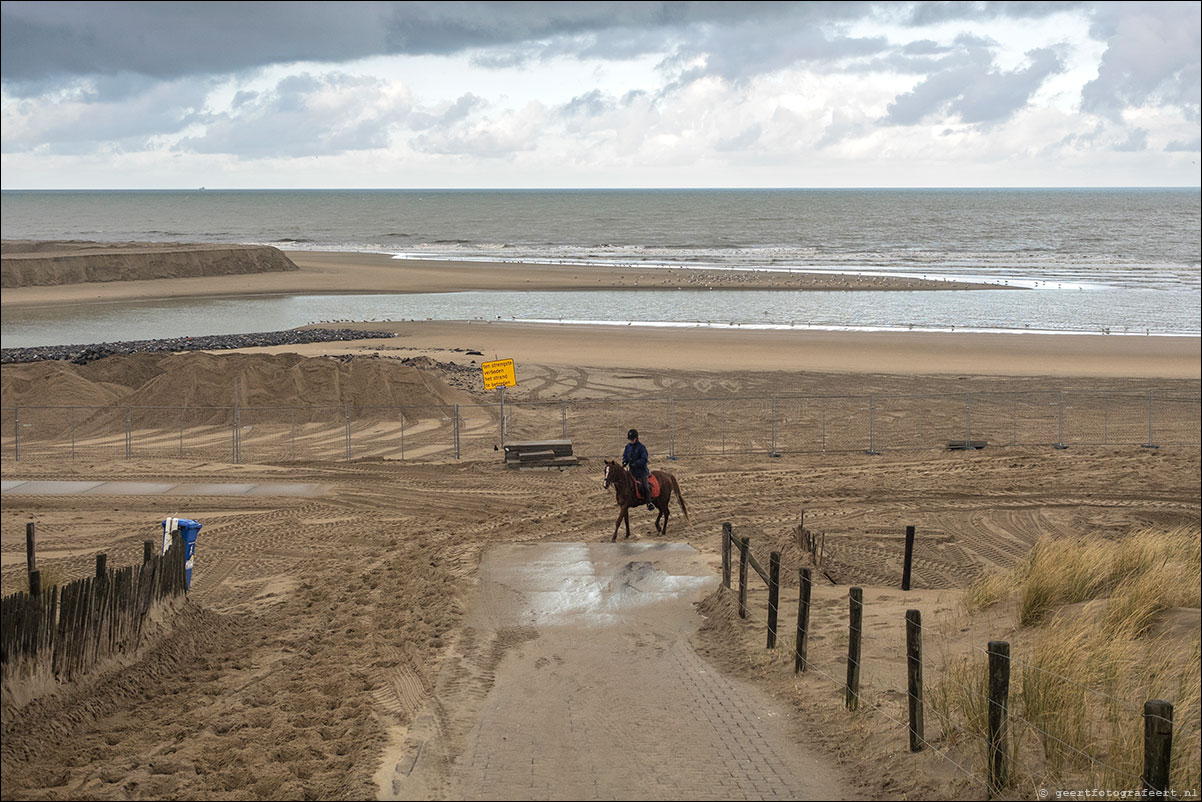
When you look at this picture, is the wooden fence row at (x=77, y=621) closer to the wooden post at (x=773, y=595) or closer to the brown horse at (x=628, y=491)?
the wooden post at (x=773, y=595)

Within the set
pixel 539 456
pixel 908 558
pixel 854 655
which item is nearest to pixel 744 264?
pixel 539 456

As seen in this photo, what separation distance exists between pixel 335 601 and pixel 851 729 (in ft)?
27.8

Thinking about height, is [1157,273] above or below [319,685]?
above

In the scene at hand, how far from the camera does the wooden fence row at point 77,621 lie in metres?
9.56

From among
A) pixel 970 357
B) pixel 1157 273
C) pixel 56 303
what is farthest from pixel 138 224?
pixel 970 357

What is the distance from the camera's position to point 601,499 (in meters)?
21.6

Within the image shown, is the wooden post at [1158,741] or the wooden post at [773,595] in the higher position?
the wooden post at [1158,741]

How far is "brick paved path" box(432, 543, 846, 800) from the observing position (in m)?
7.98

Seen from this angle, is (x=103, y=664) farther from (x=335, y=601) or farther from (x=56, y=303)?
(x=56, y=303)

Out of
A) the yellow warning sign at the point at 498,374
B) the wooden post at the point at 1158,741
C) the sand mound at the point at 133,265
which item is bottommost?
the wooden post at the point at 1158,741

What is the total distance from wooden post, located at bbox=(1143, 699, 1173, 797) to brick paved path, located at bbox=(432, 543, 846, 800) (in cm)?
237

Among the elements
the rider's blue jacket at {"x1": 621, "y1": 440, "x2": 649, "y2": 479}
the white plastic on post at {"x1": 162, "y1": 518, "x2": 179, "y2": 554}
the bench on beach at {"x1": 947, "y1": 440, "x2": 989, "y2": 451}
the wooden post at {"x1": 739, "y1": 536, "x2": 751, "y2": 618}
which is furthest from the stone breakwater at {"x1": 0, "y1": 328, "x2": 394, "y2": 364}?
the wooden post at {"x1": 739, "y1": 536, "x2": 751, "y2": 618}

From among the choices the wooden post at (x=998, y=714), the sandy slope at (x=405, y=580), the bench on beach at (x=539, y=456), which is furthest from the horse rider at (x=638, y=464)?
the wooden post at (x=998, y=714)

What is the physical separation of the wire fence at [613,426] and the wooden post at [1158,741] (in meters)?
19.7
